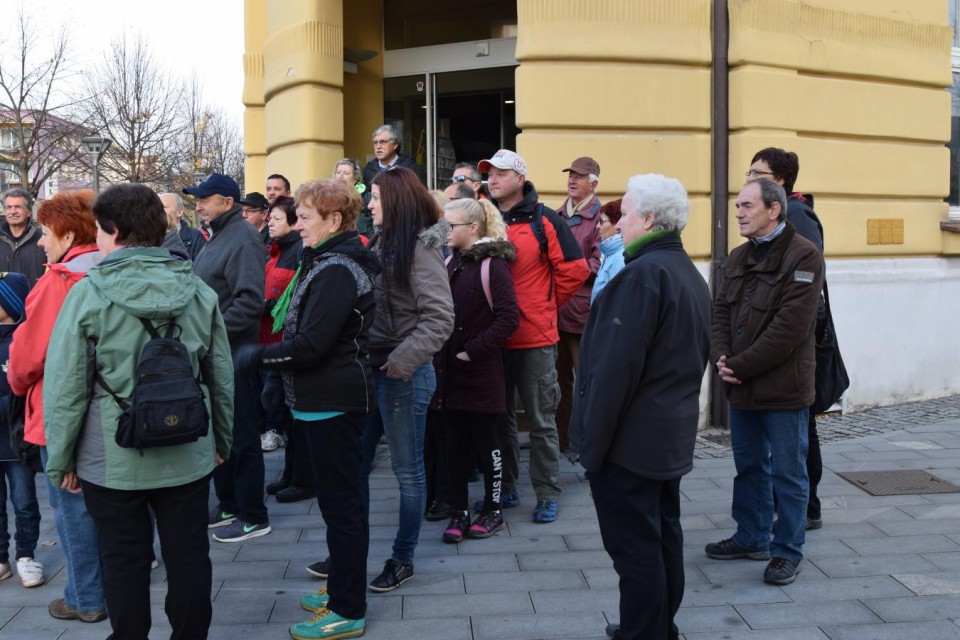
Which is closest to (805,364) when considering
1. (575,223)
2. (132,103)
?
(575,223)

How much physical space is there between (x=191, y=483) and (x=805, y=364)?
290 centimetres

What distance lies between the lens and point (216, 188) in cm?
547

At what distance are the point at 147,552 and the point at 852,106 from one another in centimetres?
735

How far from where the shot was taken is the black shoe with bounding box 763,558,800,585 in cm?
461

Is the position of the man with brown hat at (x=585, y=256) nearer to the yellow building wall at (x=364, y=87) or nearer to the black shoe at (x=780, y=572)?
the black shoe at (x=780, y=572)

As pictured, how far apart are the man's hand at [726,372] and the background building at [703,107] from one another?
325cm

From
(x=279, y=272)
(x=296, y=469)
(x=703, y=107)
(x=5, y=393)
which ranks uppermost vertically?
(x=703, y=107)

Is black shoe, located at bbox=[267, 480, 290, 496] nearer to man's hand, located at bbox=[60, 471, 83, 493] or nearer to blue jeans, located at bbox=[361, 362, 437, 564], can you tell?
blue jeans, located at bbox=[361, 362, 437, 564]

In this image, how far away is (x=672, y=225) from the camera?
3668 millimetres

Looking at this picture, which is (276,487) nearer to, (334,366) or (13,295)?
(13,295)

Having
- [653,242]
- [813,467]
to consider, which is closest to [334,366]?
[653,242]

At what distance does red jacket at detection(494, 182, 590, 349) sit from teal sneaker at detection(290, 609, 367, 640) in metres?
2.17

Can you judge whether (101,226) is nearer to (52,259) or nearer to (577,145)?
(52,259)

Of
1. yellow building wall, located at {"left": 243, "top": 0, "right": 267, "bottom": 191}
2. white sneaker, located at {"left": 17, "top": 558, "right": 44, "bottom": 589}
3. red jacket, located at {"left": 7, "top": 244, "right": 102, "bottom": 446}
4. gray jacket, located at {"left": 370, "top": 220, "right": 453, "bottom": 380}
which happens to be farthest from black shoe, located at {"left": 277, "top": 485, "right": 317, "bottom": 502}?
yellow building wall, located at {"left": 243, "top": 0, "right": 267, "bottom": 191}
